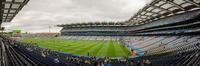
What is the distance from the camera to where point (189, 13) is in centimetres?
3098

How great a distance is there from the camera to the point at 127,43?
177 ft

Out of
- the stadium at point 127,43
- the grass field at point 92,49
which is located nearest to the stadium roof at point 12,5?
the stadium at point 127,43

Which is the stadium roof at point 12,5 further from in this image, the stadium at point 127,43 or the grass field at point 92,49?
the grass field at point 92,49

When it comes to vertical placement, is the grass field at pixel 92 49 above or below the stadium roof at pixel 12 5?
Result: below

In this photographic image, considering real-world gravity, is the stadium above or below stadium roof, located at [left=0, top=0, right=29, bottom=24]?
below

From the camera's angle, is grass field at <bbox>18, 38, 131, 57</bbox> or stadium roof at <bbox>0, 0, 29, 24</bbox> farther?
grass field at <bbox>18, 38, 131, 57</bbox>

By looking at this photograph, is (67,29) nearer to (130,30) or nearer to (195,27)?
(130,30)

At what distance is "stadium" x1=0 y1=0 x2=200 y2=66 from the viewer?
→ 17.4m

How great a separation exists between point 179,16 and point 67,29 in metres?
94.1

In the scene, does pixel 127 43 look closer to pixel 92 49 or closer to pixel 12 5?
pixel 92 49

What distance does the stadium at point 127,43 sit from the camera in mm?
17361

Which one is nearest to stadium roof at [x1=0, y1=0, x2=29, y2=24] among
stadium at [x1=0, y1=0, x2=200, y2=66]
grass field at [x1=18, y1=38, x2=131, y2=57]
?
stadium at [x1=0, y1=0, x2=200, y2=66]

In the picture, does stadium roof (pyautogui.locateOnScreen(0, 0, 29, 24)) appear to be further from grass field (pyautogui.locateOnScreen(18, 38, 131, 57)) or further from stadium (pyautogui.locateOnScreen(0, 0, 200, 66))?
grass field (pyautogui.locateOnScreen(18, 38, 131, 57))

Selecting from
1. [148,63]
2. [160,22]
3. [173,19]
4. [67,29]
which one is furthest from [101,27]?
[148,63]
